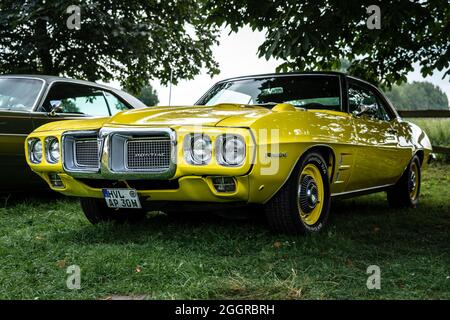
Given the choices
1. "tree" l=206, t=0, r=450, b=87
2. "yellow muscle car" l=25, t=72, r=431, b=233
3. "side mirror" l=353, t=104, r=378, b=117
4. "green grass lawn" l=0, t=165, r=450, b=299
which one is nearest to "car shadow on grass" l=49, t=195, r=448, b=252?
"green grass lawn" l=0, t=165, r=450, b=299

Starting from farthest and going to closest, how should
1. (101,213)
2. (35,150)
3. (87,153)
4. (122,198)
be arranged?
(101,213) < (35,150) < (87,153) < (122,198)

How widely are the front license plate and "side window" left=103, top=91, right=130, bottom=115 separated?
3.26 m

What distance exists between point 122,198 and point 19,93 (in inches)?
120

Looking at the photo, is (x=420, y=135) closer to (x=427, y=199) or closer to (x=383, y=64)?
(x=427, y=199)

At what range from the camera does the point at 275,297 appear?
3156mm

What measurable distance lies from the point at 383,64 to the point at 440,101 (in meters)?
91.7

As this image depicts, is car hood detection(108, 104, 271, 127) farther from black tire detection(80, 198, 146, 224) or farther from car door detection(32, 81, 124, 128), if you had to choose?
car door detection(32, 81, 124, 128)

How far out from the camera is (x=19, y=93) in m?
6.84

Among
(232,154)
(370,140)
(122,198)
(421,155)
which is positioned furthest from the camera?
(421,155)

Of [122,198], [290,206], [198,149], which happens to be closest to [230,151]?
[198,149]

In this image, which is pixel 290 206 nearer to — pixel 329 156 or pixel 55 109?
pixel 329 156

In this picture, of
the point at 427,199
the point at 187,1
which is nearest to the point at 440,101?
the point at 187,1

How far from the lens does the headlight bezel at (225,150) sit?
400 centimetres

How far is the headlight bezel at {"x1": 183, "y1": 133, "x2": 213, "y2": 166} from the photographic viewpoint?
4043mm
